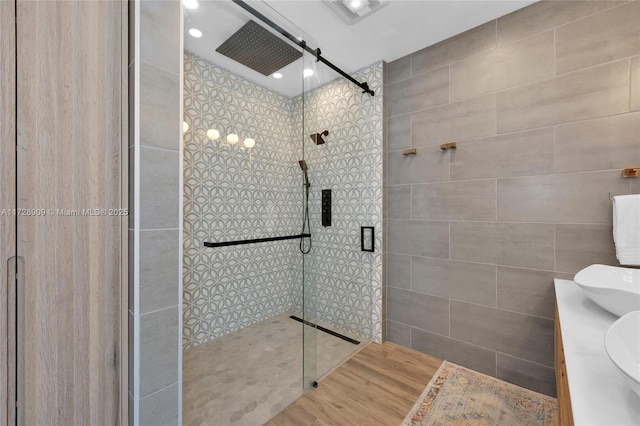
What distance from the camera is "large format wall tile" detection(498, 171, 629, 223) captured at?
4.90ft

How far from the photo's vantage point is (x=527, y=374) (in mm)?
1745

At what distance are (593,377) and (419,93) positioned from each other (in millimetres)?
2120

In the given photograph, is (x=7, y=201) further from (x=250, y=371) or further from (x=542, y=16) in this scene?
(x=542, y=16)

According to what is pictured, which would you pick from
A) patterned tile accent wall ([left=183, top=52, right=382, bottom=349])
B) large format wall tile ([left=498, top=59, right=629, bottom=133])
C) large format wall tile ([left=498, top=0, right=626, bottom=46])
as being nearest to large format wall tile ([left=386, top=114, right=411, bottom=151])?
patterned tile accent wall ([left=183, top=52, right=382, bottom=349])

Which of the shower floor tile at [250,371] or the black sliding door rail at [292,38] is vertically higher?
the black sliding door rail at [292,38]

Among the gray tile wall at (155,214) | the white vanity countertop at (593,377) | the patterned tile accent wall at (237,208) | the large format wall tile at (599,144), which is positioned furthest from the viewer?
the patterned tile accent wall at (237,208)

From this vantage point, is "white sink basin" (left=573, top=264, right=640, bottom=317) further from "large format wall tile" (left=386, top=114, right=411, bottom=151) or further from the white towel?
"large format wall tile" (left=386, top=114, right=411, bottom=151)

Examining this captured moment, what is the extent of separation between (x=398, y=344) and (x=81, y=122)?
2620 millimetres

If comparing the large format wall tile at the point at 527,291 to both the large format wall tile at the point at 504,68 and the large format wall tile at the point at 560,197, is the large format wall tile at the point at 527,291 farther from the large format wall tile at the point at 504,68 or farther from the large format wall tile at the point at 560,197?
the large format wall tile at the point at 504,68

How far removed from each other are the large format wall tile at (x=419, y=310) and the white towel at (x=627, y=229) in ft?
3.42

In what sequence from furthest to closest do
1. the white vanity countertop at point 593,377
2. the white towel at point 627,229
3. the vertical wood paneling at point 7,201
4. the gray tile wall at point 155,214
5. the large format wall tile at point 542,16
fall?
the large format wall tile at point 542,16 → the white towel at point 627,229 → the gray tile wall at point 155,214 → the vertical wood paneling at point 7,201 → the white vanity countertop at point 593,377

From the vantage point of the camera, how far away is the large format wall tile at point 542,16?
1.54 m

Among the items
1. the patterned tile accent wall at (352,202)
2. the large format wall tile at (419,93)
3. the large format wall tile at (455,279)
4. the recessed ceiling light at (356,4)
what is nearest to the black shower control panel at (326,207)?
the patterned tile accent wall at (352,202)

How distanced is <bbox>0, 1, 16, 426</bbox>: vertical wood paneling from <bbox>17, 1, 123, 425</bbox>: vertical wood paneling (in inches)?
0.9
